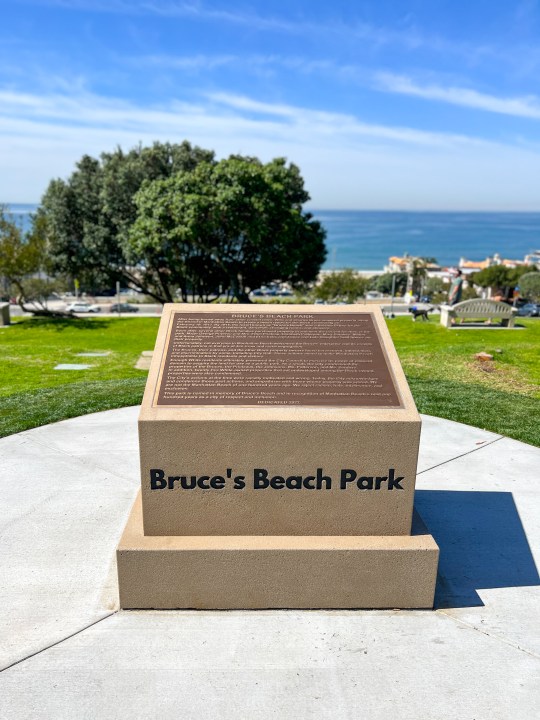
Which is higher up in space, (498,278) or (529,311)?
(529,311)

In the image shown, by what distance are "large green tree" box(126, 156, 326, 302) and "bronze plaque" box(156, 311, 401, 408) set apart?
757 inches

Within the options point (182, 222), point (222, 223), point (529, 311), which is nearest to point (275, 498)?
point (182, 222)

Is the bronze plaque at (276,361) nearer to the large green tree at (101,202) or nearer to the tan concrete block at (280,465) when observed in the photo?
the tan concrete block at (280,465)

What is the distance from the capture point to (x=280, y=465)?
461 centimetres

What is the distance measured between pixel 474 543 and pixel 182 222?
2086cm

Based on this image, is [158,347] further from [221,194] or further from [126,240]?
[126,240]

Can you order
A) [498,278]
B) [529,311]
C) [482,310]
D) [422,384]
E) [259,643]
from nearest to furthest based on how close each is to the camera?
[259,643]
[422,384]
[482,310]
[529,311]
[498,278]

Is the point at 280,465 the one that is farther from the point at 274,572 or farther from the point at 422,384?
the point at 422,384

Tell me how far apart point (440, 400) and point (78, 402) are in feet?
21.8

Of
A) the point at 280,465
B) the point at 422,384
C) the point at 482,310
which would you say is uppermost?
the point at 280,465

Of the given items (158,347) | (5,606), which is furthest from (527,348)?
(5,606)

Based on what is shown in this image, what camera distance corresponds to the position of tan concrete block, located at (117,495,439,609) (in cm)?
455

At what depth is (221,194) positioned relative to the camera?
945 inches

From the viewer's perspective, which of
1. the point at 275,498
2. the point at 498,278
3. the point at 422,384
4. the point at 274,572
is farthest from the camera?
the point at 498,278
